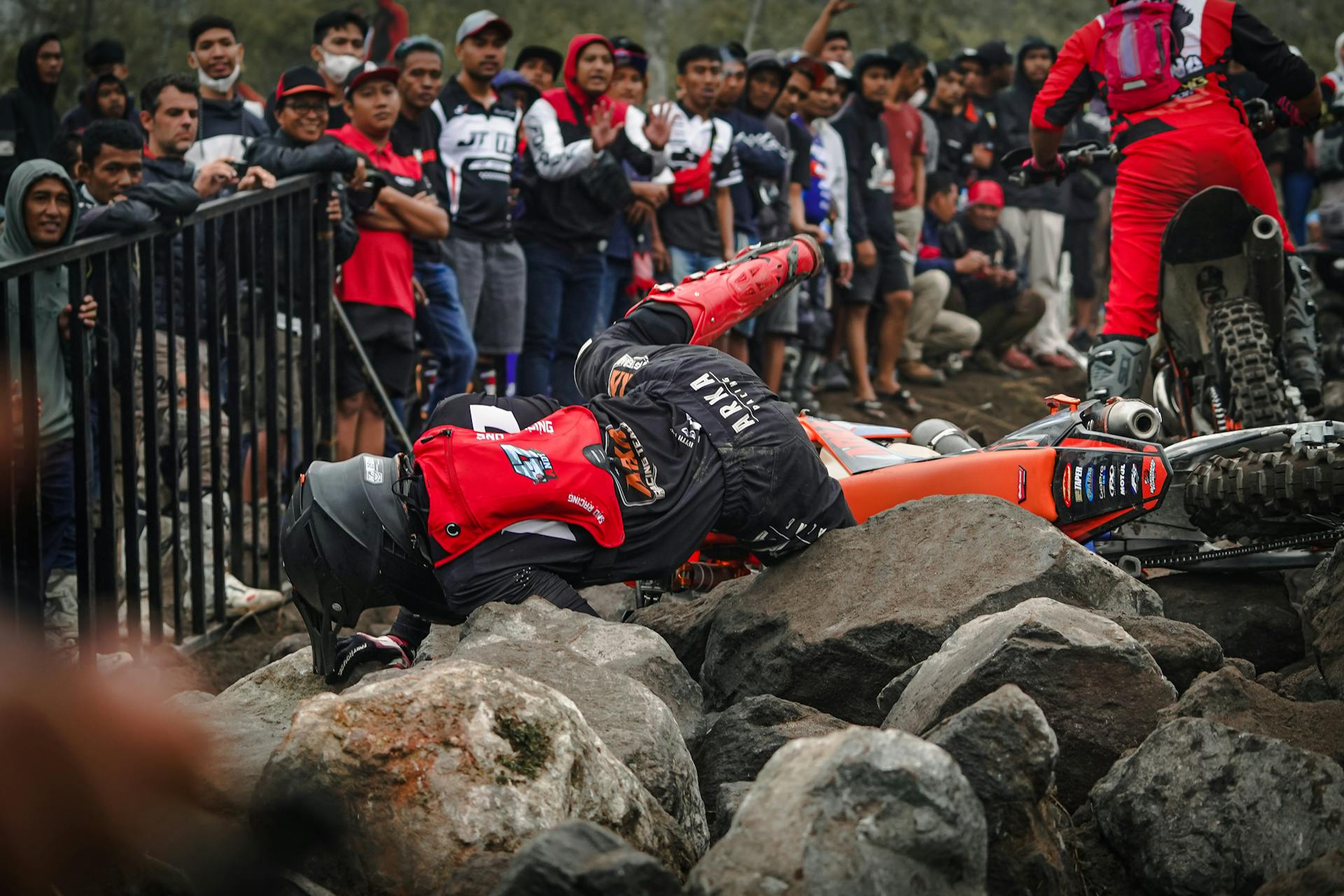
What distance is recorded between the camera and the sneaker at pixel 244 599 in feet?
18.8

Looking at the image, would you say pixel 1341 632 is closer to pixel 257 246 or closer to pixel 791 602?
pixel 791 602

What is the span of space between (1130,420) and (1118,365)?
4.55ft

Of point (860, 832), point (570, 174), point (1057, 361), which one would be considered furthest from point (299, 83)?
point (1057, 361)

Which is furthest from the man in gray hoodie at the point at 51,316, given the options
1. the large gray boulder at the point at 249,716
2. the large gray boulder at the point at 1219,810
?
the large gray boulder at the point at 1219,810

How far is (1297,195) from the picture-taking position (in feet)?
42.1

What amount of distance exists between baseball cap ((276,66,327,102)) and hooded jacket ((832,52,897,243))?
12.7ft

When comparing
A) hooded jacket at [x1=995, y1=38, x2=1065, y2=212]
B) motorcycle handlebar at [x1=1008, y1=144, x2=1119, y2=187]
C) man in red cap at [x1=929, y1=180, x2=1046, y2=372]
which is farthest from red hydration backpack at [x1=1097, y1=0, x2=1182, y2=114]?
hooded jacket at [x1=995, y1=38, x2=1065, y2=212]

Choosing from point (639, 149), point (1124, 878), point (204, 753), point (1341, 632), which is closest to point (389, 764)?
point (204, 753)

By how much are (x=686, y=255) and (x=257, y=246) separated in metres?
3.53

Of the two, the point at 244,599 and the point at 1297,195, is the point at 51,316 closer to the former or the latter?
the point at 244,599

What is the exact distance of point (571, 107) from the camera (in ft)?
27.0

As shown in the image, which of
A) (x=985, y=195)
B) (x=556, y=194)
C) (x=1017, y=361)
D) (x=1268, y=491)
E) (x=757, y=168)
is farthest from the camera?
(x=1017, y=361)

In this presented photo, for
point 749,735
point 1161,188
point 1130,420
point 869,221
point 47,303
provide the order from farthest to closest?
1. point 869,221
2. point 1161,188
3. point 47,303
4. point 1130,420
5. point 749,735

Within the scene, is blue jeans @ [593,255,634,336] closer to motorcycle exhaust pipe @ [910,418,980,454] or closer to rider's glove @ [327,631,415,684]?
motorcycle exhaust pipe @ [910,418,980,454]
